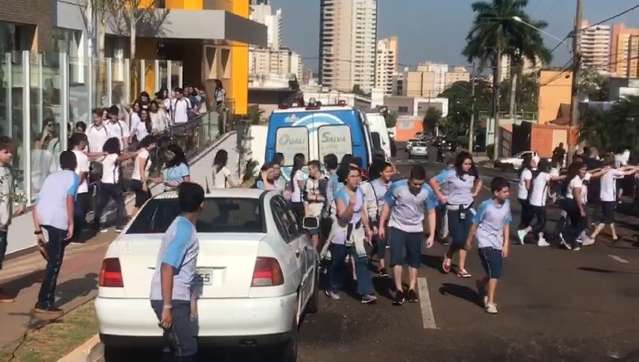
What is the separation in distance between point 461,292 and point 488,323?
181 cm

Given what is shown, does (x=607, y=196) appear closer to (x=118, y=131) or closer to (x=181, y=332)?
(x=118, y=131)

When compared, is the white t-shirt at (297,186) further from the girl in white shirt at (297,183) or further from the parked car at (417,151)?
the parked car at (417,151)

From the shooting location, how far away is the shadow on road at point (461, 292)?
11.1m

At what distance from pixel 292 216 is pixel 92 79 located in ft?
32.2

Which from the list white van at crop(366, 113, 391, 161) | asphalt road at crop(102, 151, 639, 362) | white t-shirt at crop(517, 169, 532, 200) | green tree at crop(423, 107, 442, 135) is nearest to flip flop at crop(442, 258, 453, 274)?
asphalt road at crop(102, 151, 639, 362)

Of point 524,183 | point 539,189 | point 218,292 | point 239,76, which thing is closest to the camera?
point 218,292

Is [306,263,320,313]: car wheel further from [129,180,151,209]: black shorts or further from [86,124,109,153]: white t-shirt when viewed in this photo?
[86,124,109,153]: white t-shirt

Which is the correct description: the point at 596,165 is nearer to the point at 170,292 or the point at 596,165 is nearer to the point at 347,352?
the point at 347,352

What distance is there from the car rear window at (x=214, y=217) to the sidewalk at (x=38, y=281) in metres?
1.63

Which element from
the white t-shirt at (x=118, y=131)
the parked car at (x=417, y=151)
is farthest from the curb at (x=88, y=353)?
the parked car at (x=417, y=151)

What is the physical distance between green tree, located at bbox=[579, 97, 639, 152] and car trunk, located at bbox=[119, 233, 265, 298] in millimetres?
29874

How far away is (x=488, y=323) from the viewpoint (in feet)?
32.1

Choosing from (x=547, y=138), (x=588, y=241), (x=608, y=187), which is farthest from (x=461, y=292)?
(x=547, y=138)

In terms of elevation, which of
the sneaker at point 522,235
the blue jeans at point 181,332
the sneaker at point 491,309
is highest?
the blue jeans at point 181,332
